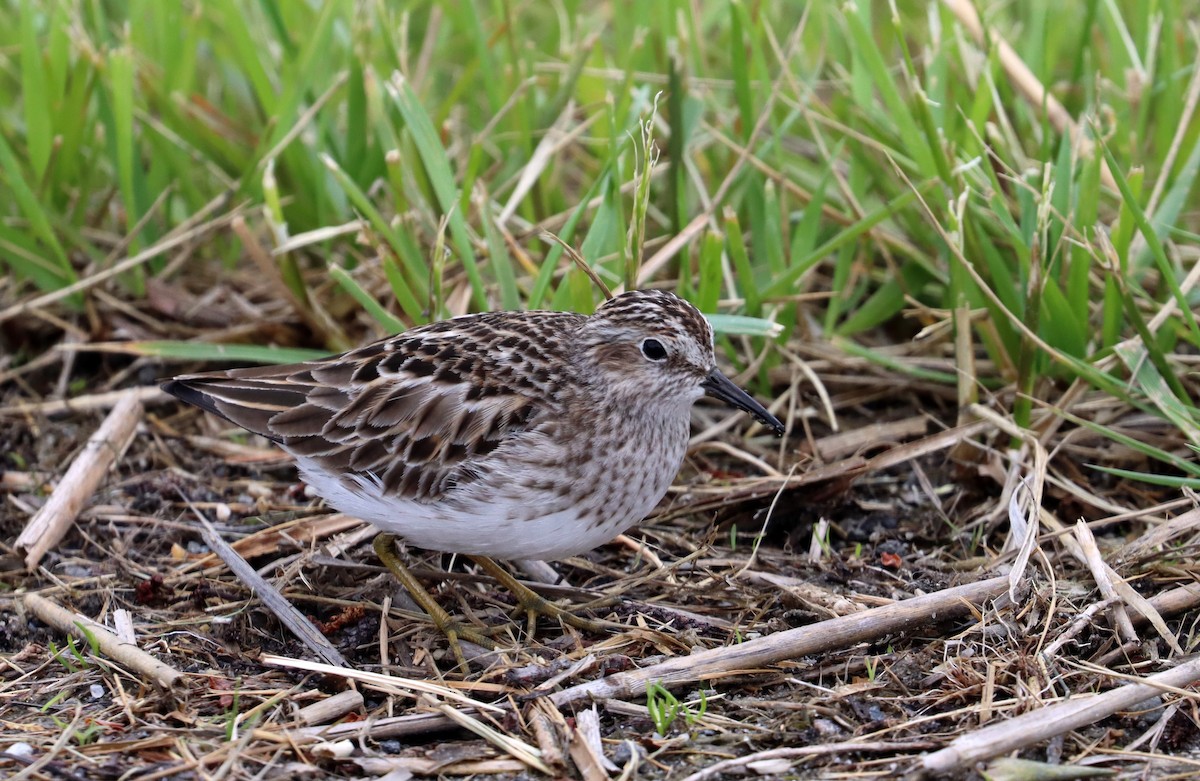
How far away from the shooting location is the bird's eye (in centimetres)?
484

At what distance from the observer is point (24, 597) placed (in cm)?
491

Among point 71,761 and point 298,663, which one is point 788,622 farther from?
point 71,761

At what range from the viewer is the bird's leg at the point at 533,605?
15.6ft

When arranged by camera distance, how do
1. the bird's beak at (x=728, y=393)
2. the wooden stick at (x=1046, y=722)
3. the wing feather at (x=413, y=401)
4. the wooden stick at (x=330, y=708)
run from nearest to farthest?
the wooden stick at (x=1046, y=722) → the wooden stick at (x=330, y=708) → the wing feather at (x=413, y=401) → the bird's beak at (x=728, y=393)

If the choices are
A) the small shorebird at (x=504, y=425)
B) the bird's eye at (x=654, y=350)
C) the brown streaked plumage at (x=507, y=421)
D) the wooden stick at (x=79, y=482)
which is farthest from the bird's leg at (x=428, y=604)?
the wooden stick at (x=79, y=482)

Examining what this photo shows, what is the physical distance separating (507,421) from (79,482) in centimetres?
198

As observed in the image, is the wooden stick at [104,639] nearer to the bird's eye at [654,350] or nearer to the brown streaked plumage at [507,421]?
the brown streaked plumage at [507,421]

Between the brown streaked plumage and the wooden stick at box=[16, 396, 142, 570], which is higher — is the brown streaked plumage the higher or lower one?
the higher one

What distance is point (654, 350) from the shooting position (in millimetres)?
4859

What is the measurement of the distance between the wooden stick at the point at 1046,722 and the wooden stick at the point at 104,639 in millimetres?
2326

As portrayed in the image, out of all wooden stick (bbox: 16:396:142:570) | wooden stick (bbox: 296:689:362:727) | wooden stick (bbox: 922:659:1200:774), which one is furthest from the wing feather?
wooden stick (bbox: 922:659:1200:774)

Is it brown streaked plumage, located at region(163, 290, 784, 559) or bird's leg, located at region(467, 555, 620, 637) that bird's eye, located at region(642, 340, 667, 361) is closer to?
brown streaked plumage, located at region(163, 290, 784, 559)

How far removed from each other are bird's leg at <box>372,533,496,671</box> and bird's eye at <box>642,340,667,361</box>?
1158 millimetres

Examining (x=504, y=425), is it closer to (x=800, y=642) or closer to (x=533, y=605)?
(x=533, y=605)
